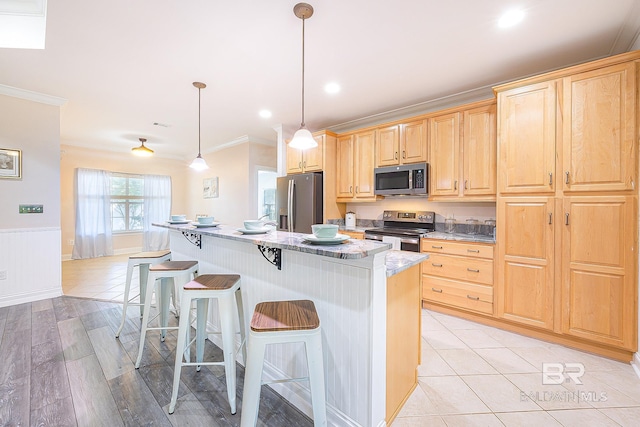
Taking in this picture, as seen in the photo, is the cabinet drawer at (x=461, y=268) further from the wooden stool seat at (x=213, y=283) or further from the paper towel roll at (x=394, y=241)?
the wooden stool seat at (x=213, y=283)

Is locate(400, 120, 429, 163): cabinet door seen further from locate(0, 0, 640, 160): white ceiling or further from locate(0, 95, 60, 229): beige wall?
locate(0, 95, 60, 229): beige wall

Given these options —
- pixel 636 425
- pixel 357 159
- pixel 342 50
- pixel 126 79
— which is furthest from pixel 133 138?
pixel 636 425

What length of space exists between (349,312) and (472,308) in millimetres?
2044

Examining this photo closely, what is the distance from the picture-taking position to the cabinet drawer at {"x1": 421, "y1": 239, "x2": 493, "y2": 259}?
8.61 feet

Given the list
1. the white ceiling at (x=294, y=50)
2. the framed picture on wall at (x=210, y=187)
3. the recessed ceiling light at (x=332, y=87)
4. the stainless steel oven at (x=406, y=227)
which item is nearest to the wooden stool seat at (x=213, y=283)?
the white ceiling at (x=294, y=50)

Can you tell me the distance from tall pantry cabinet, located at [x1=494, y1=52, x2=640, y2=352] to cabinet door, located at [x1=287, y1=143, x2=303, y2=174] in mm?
2681

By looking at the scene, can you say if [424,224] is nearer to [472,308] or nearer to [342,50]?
[472,308]

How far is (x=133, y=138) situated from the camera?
17.3 feet

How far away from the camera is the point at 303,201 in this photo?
395cm

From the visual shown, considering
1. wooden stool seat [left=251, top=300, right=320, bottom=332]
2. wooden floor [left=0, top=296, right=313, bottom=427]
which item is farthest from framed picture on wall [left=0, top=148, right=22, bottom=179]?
wooden stool seat [left=251, top=300, right=320, bottom=332]

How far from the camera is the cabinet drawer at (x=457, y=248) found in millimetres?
2623

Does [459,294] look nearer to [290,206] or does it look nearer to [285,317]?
[285,317]

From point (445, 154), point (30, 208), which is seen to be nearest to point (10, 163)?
point (30, 208)

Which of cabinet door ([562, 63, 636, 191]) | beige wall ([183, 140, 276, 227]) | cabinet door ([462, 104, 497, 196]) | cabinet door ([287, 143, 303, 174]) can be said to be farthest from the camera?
beige wall ([183, 140, 276, 227])
